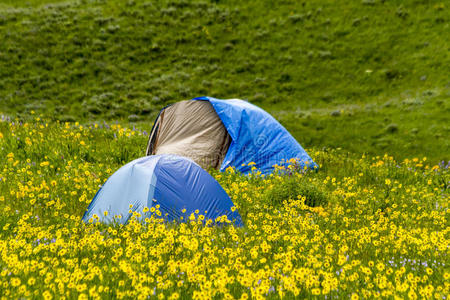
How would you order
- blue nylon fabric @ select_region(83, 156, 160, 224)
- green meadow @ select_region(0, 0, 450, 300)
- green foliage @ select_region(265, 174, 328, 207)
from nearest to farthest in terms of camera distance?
green meadow @ select_region(0, 0, 450, 300)
blue nylon fabric @ select_region(83, 156, 160, 224)
green foliage @ select_region(265, 174, 328, 207)

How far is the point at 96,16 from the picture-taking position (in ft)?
116

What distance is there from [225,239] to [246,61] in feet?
88.5

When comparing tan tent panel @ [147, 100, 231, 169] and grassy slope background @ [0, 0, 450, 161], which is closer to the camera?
tan tent panel @ [147, 100, 231, 169]

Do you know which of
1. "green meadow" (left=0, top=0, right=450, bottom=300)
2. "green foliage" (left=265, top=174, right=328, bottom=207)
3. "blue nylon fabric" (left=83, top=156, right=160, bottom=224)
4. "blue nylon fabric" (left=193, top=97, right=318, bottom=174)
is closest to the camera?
"green meadow" (left=0, top=0, right=450, bottom=300)

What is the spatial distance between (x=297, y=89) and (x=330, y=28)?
857 centimetres

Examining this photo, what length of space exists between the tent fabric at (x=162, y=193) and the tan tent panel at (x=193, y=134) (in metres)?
4.49

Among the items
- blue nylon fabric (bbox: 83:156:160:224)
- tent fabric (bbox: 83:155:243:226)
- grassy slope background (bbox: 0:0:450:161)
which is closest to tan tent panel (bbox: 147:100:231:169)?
tent fabric (bbox: 83:155:243:226)

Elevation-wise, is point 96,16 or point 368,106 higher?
point 96,16

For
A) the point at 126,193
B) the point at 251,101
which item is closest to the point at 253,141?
the point at 126,193

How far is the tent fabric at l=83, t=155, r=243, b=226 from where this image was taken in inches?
260

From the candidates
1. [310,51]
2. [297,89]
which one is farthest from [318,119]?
[310,51]

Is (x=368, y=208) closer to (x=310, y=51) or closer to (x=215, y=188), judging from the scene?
(x=215, y=188)

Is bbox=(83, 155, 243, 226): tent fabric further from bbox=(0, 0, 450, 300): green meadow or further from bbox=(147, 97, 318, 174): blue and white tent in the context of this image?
bbox=(147, 97, 318, 174): blue and white tent

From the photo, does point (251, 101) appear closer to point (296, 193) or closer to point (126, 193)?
point (296, 193)
